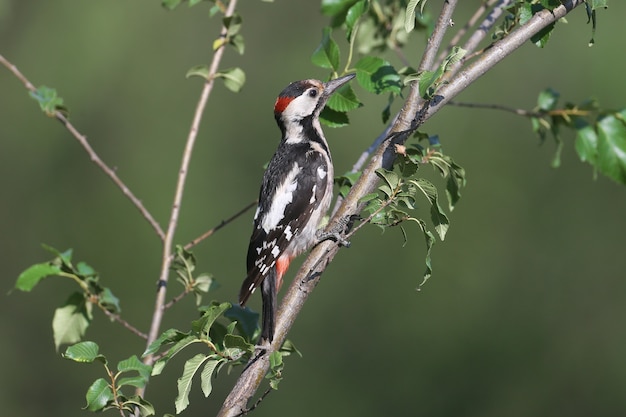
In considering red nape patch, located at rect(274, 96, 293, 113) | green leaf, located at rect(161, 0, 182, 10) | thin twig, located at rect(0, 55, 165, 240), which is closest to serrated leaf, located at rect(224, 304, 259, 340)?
A: thin twig, located at rect(0, 55, 165, 240)

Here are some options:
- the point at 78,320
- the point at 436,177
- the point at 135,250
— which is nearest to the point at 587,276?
the point at 436,177

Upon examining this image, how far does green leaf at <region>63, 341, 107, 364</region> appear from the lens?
2.17 m

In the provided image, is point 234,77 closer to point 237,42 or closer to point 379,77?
point 237,42

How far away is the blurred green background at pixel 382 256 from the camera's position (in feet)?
24.9

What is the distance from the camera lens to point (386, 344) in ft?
25.5

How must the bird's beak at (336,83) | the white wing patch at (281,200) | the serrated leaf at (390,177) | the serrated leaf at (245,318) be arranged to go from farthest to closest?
the white wing patch at (281,200)
the bird's beak at (336,83)
the serrated leaf at (245,318)
the serrated leaf at (390,177)

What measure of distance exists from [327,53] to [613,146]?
918 mm

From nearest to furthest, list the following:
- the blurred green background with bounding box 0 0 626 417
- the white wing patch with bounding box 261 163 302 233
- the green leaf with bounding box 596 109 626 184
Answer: the green leaf with bounding box 596 109 626 184
the white wing patch with bounding box 261 163 302 233
the blurred green background with bounding box 0 0 626 417

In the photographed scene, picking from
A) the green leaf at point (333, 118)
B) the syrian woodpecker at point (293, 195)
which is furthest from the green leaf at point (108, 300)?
the green leaf at point (333, 118)

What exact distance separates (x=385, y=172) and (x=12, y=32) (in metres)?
8.42

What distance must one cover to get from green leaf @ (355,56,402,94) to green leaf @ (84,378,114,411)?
1126mm

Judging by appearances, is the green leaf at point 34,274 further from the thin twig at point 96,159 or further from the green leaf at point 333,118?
the green leaf at point 333,118

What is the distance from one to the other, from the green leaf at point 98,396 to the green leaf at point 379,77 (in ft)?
3.70

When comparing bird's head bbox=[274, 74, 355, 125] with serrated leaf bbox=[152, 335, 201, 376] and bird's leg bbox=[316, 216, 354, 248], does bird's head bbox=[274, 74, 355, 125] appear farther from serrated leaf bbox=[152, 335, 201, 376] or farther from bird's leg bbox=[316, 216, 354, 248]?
serrated leaf bbox=[152, 335, 201, 376]
